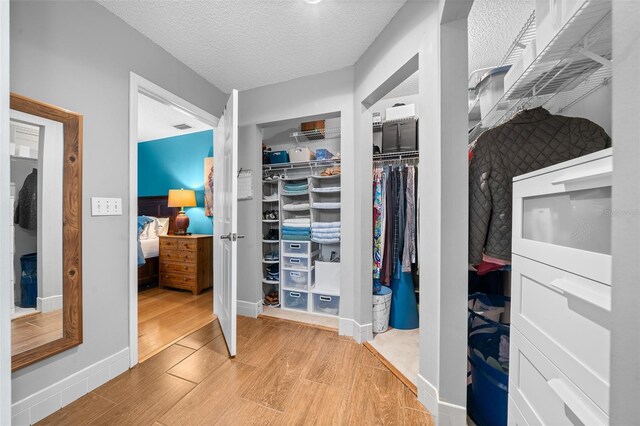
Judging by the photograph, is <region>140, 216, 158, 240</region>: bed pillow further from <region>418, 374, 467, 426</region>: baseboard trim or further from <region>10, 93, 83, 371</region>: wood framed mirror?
<region>418, 374, 467, 426</region>: baseboard trim

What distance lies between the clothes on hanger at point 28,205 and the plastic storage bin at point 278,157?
5.96 feet

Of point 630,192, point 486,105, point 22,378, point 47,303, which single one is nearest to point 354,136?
point 486,105

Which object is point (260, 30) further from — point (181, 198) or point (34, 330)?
point (181, 198)

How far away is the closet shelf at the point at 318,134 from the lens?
255 cm

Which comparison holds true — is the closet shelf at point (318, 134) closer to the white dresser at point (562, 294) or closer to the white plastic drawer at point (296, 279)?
the white plastic drawer at point (296, 279)

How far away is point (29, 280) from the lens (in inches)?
A: 48.5

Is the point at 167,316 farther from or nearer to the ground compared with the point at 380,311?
nearer to the ground

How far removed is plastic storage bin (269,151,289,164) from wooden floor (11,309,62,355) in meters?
2.06

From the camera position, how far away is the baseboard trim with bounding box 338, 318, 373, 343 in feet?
6.36

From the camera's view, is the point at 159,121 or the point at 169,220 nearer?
the point at 159,121

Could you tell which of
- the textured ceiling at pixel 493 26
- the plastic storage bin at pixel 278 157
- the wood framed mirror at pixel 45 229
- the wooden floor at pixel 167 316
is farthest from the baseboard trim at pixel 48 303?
the textured ceiling at pixel 493 26

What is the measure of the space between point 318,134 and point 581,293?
2455 mm

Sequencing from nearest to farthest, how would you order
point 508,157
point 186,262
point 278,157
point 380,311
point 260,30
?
1. point 508,157
2. point 260,30
3. point 380,311
4. point 278,157
5. point 186,262

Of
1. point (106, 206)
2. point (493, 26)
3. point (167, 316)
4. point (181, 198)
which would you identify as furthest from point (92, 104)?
point (493, 26)
